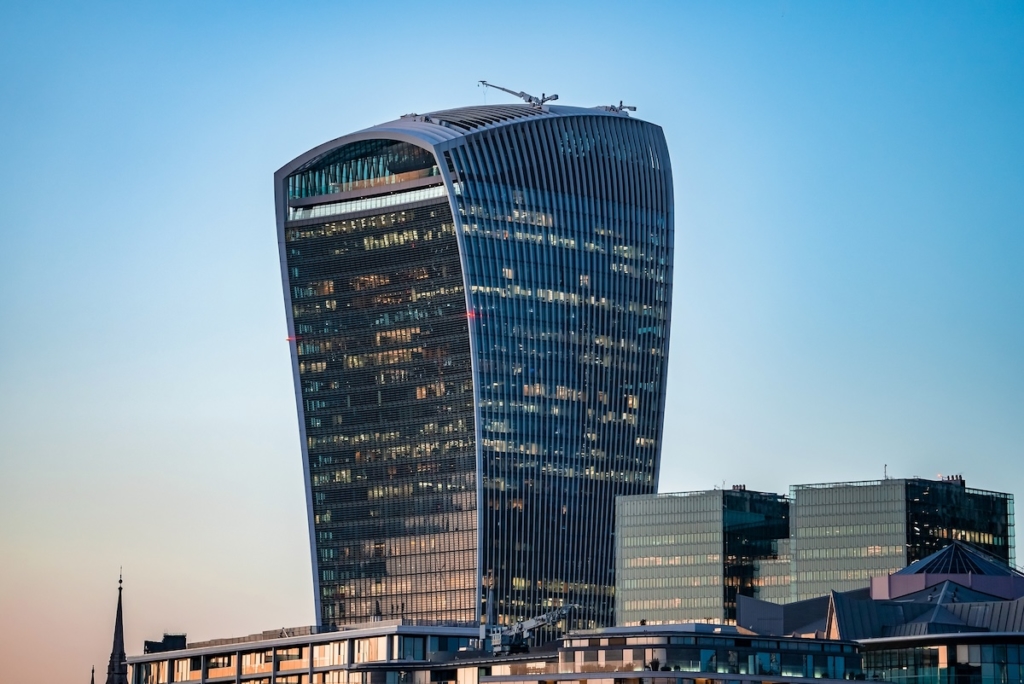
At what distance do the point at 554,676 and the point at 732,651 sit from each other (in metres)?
16.3

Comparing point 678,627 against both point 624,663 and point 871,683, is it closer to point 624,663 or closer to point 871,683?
point 624,663

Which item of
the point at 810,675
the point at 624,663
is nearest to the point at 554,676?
the point at 624,663

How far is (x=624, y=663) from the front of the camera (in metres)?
195

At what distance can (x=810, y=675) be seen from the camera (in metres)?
196

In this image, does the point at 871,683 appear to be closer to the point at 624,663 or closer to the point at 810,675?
the point at 810,675

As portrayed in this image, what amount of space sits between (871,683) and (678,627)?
18080 mm

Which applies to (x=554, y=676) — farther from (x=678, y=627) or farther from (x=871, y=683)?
(x=871, y=683)

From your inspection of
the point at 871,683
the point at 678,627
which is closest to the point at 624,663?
the point at 678,627

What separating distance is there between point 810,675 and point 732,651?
778cm

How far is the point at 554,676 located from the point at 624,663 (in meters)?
7.49

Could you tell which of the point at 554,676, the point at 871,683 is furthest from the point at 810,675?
the point at 554,676

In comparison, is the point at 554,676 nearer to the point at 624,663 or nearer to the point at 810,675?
the point at 624,663

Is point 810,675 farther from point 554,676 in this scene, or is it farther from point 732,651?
point 554,676

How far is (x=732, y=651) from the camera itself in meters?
194
